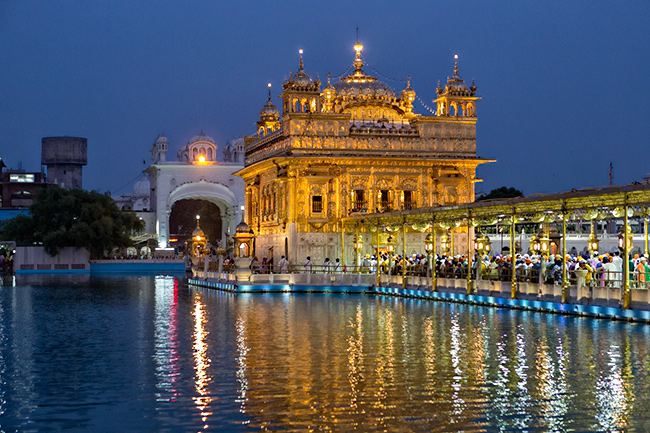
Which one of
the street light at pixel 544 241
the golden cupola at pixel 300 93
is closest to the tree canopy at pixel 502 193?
the golden cupola at pixel 300 93

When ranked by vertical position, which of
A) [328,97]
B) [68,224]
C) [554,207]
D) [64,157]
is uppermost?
[64,157]

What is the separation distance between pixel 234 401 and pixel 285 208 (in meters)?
32.9

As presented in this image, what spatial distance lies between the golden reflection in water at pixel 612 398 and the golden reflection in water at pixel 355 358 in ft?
10.2

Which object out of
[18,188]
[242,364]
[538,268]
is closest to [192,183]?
[18,188]

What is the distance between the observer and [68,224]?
213 feet

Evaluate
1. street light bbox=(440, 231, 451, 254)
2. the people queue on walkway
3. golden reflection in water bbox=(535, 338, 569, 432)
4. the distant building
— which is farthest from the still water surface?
the distant building

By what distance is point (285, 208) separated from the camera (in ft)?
150

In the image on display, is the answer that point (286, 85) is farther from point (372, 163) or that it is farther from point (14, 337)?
point (14, 337)

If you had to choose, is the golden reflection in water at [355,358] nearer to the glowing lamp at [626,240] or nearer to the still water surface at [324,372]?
the still water surface at [324,372]

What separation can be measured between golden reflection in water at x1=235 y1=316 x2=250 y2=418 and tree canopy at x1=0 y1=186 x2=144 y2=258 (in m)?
42.1

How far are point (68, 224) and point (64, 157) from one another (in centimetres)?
5644

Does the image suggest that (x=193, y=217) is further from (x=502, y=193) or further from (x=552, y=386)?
(x=552, y=386)

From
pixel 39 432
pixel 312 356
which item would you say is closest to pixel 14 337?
pixel 312 356

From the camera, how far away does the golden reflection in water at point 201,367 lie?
491 inches
